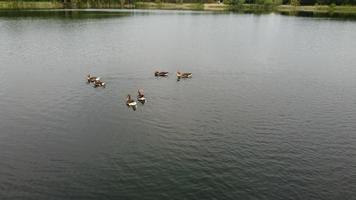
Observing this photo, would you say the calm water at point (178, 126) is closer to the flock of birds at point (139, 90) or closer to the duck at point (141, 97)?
the duck at point (141, 97)

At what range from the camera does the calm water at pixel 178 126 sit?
2927 centimetres

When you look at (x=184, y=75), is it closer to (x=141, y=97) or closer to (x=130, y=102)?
(x=141, y=97)

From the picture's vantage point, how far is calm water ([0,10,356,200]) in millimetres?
29266

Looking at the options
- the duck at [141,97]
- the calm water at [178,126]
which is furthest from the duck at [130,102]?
the duck at [141,97]

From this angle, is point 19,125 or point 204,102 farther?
point 204,102

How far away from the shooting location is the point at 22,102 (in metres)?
48.2

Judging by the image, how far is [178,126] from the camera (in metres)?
40.8

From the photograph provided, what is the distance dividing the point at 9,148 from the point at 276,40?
89765 millimetres

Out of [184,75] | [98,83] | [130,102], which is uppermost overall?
[184,75]

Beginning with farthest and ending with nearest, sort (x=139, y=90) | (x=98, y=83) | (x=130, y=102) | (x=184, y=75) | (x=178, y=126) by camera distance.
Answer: (x=184, y=75) < (x=98, y=83) < (x=139, y=90) < (x=130, y=102) < (x=178, y=126)

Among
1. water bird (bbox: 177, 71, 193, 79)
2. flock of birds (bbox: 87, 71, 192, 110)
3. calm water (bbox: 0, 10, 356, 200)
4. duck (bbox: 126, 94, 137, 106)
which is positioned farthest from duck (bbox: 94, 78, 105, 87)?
water bird (bbox: 177, 71, 193, 79)

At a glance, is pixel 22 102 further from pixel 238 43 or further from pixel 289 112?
pixel 238 43

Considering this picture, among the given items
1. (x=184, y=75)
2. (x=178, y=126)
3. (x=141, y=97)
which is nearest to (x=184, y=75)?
(x=184, y=75)

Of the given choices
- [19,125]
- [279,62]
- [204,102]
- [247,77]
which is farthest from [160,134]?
[279,62]
